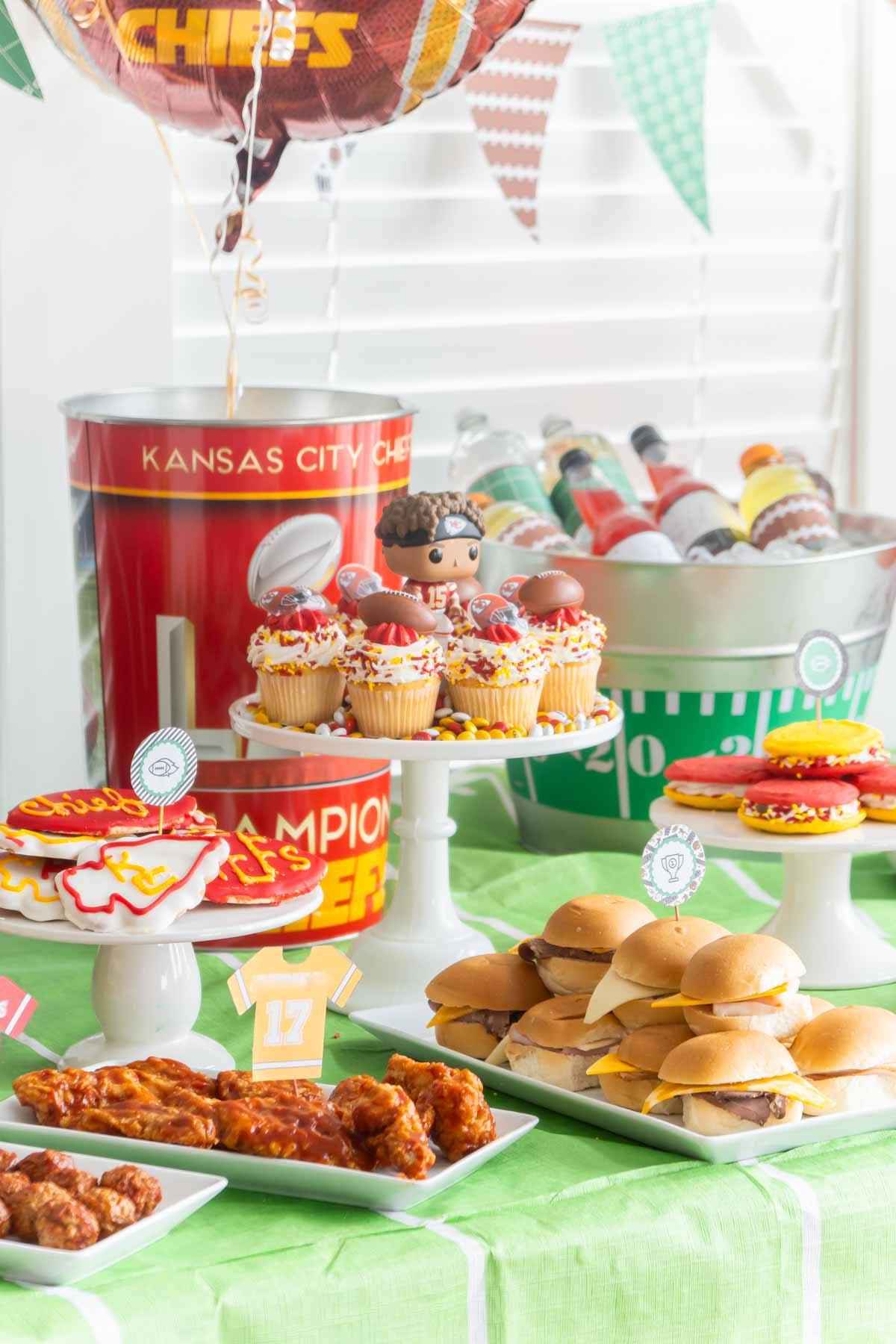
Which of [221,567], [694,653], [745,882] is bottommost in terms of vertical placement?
[745,882]

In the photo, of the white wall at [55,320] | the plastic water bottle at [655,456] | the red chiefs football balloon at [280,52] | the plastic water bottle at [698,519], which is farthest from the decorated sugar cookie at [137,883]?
the plastic water bottle at [655,456]

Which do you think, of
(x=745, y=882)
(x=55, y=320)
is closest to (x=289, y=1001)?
(x=745, y=882)

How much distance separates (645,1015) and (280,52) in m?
0.84

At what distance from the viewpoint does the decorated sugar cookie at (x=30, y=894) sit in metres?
1.08

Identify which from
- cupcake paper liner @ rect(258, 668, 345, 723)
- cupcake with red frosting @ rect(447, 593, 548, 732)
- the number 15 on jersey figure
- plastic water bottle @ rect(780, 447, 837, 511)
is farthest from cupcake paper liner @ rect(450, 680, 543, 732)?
plastic water bottle @ rect(780, 447, 837, 511)

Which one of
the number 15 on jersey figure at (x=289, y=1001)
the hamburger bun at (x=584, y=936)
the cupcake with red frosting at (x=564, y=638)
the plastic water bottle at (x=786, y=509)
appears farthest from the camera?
the plastic water bottle at (x=786, y=509)

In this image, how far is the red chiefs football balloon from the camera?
1.30m

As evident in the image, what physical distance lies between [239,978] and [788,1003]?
0.35 metres

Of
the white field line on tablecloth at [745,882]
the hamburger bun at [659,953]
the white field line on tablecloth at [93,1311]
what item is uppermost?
the hamburger bun at [659,953]

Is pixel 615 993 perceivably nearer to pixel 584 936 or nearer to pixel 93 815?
pixel 584 936

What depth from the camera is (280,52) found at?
1.33 metres

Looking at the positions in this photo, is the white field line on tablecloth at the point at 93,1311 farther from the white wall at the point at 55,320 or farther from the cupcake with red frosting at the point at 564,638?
the white wall at the point at 55,320

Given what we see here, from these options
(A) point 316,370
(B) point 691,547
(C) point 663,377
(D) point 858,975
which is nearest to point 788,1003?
(D) point 858,975

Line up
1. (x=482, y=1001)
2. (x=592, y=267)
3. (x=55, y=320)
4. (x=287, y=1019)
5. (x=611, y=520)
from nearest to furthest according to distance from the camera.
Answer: (x=287, y=1019)
(x=482, y=1001)
(x=611, y=520)
(x=55, y=320)
(x=592, y=267)
